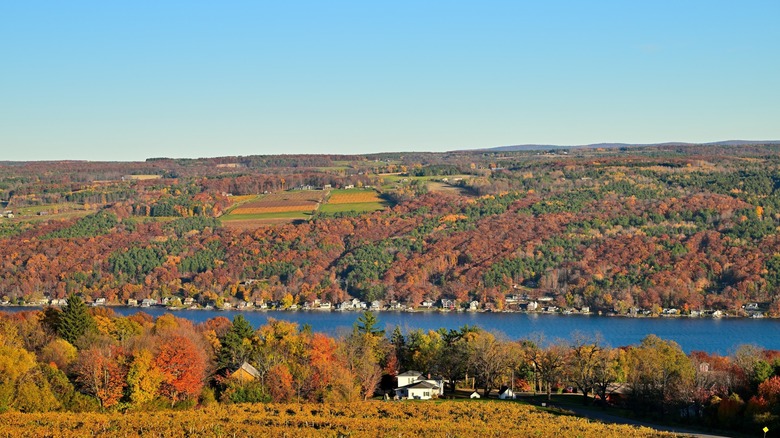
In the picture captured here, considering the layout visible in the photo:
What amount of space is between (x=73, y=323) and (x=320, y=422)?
1887 cm

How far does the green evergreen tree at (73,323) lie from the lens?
44.8 metres

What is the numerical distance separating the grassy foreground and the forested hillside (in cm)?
5887

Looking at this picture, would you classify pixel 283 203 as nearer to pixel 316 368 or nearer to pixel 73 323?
pixel 73 323

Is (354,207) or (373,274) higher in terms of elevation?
(354,207)

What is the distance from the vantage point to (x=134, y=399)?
3606cm

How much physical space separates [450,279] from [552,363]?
191 feet

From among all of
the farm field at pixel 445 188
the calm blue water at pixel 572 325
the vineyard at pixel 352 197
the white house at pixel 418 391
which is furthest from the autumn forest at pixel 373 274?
the calm blue water at pixel 572 325

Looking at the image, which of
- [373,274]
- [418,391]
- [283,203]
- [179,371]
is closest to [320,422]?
[179,371]

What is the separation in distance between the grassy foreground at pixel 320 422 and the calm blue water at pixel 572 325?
32.0 metres

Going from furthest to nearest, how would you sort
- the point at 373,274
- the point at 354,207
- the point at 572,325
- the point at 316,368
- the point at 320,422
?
the point at 354,207, the point at 373,274, the point at 572,325, the point at 316,368, the point at 320,422

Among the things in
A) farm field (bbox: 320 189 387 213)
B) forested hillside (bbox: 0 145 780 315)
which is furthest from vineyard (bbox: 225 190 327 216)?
farm field (bbox: 320 189 387 213)

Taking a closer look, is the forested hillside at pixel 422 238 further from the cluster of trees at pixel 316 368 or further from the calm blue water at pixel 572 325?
the cluster of trees at pixel 316 368

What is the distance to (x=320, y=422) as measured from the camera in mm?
30281

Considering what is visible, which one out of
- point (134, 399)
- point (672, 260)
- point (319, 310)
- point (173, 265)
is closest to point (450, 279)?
point (319, 310)
